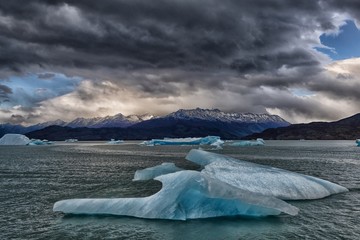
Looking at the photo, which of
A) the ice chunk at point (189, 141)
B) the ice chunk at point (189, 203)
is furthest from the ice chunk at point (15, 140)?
the ice chunk at point (189, 203)

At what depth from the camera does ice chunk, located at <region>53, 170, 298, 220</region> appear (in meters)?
15.2

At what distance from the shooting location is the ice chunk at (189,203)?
15234 mm

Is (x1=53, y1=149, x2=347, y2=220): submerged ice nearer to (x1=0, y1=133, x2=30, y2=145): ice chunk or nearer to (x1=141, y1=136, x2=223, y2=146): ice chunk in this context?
(x1=141, y1=136, x2=223, y2=146): ice chunk

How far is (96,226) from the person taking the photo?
587 inches

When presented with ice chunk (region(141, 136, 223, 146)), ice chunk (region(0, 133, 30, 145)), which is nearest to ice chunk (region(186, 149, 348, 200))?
ice chunk (region(141, 136, 223, 146))

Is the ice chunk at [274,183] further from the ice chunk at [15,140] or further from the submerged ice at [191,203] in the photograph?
the ice chunk at [15,140]

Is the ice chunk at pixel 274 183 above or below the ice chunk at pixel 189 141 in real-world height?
below

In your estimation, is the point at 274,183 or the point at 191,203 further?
the point at 274,183

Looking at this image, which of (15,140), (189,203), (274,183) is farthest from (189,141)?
(189,203)

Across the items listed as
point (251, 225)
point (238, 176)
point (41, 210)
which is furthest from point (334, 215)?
point (41, 210)

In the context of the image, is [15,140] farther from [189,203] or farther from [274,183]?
[189,203]

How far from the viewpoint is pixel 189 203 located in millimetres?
16516

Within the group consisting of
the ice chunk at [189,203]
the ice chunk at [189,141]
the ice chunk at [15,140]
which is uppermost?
the ice chunk at [15,140]

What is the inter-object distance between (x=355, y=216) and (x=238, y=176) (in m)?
7.29
